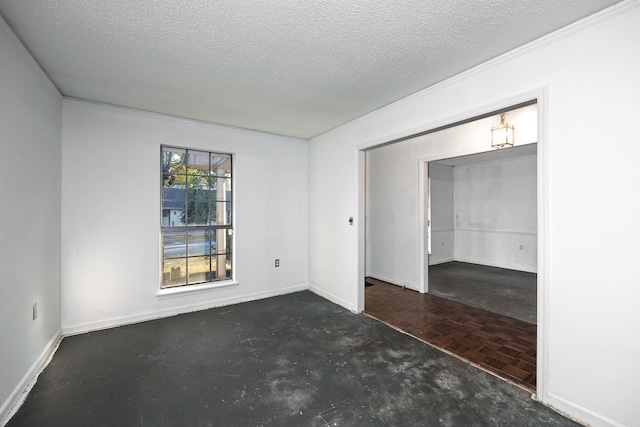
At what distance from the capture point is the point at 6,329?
1.84 m

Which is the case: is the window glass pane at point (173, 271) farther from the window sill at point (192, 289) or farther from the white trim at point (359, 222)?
the white trim at point (359, 222)

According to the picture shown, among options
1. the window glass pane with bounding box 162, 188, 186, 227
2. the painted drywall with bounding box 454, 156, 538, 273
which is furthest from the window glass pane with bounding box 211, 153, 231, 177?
the painted drywall with bounding box 454, 156, 538, 273

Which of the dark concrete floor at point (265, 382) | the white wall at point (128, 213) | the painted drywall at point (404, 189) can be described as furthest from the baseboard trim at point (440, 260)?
the white wall at point (128, 213)

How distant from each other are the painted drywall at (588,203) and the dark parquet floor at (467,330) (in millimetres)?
458

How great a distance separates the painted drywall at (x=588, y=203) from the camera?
160 cm

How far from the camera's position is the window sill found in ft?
11.4

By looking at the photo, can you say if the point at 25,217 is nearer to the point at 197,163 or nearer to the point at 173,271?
the point at 173,271

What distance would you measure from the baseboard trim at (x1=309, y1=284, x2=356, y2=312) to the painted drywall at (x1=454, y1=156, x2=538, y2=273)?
4.61 metres

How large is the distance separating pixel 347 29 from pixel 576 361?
2583 millimetres

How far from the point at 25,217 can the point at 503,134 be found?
16.4 feet

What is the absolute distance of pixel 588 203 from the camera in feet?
5.72

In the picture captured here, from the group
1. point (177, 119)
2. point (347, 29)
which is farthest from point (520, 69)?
point (177, 119)

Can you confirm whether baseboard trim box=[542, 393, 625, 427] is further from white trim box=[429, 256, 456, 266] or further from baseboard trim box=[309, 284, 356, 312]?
white trim box=[429, 256, 456, 266]

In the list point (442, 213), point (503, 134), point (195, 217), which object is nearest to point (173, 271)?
point (195, 217)
